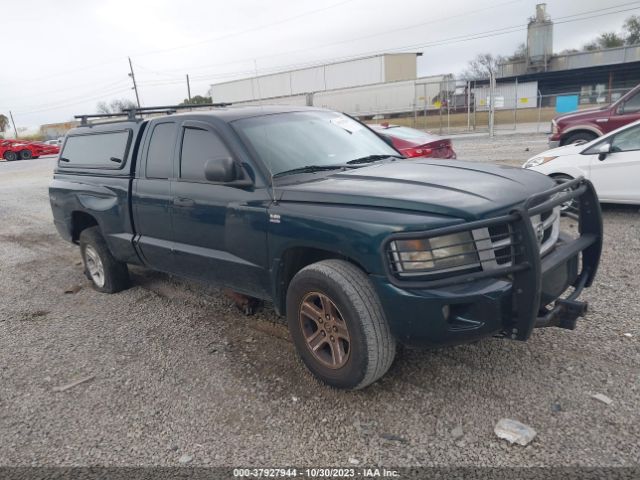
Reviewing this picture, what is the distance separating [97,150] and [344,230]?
11.7ft

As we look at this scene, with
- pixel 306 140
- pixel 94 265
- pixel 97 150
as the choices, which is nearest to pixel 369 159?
pixel 306 140

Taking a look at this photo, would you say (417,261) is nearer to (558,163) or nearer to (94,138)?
(94,138)

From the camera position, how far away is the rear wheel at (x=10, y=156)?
105 feet

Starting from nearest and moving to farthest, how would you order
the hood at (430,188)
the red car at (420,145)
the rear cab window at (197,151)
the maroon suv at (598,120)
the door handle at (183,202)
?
the hood at (430,188), the rear cab window at (197,151), the door handle at (183,202), the red car at (420,145), the maroon suv at (598,120)

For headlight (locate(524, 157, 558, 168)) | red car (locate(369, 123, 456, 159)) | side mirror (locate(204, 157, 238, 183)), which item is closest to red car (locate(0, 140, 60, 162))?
red car (locate(369, 123, 456, 159))

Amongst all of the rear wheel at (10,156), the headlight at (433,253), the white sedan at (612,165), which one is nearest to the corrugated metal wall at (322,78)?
the rear wheel at (10,156)

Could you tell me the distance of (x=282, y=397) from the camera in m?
3.31

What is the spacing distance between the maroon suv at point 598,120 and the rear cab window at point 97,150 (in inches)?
354

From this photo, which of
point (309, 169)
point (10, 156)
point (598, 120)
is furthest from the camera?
point (10, 156)

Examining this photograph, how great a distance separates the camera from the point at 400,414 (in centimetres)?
305

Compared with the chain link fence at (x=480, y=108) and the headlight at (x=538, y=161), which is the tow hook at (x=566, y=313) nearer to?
the headlight at (x=538, y=161)

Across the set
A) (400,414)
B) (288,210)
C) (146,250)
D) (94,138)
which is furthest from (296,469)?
(94,138)

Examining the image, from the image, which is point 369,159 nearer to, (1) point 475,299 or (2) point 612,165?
(1) point 475,299

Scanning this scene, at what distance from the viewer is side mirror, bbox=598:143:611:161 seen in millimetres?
6941
